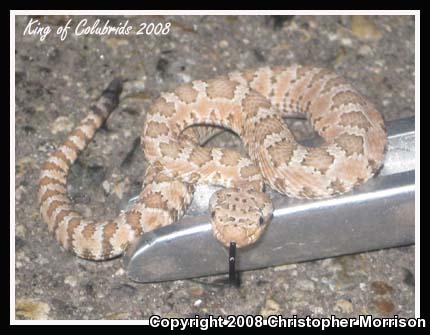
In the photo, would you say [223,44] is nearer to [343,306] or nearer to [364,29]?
[364,29]

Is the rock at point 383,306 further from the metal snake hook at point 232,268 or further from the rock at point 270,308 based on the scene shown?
the metal snake hook at point 232,268

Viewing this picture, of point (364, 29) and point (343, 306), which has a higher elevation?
point (364, 29)

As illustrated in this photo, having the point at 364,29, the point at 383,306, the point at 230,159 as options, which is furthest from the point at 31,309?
the point at 364,29

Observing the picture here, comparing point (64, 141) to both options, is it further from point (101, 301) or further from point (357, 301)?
point (357, 301)

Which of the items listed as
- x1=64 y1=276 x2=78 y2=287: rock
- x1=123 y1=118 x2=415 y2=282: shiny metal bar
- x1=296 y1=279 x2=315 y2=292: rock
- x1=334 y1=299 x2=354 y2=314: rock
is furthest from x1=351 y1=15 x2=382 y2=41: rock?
x1=64 y1=276 x2=78 y2=287: rock

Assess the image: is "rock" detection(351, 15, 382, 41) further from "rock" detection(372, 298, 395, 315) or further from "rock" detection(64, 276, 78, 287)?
"rock" detection(64, 276, 78, 287)

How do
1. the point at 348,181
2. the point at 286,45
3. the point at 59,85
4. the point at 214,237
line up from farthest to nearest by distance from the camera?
the point at 286,45 < the point at 59,85 < the point at 348,181 < the point at 214,237

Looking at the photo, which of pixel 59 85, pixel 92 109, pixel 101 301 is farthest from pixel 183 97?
pixel 101 301
